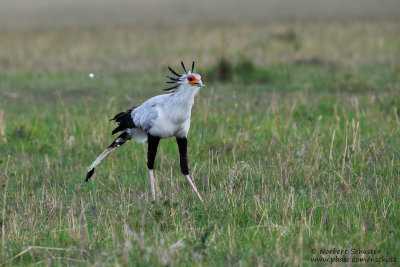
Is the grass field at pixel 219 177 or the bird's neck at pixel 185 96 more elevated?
the bird's neck at pixel 185 96

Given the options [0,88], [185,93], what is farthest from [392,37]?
[185,93]

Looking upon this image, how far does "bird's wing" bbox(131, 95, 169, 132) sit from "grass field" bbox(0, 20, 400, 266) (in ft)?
1.98

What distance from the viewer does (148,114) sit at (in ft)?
16.1

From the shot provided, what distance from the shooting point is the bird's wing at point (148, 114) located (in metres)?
4.87

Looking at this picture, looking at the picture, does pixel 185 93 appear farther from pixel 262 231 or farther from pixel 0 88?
pixel 0 88

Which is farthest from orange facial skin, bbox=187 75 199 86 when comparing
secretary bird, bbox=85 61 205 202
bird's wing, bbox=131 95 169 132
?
bird's wing, bbox=131 95 169 132

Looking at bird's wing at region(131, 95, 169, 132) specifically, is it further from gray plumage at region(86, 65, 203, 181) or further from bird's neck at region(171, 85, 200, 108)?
bird's neck at region(171, 85, 200, 108)

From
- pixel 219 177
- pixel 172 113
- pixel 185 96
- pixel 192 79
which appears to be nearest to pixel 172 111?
pixel 172 113

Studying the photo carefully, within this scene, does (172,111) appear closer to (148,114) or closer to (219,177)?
(148,114)

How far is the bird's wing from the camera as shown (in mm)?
4871

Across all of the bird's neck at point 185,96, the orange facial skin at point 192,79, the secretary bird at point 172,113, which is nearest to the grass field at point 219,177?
the secretary bird at point 172,113

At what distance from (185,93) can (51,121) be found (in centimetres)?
379

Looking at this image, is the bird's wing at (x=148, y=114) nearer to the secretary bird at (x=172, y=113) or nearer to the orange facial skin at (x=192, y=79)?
the secretary bird at (x=172, y=113)

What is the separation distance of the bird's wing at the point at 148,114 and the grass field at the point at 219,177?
0.60 meters
